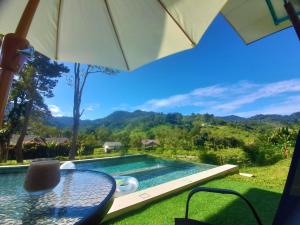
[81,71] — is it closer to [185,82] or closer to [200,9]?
[200,9]

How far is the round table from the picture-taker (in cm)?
94

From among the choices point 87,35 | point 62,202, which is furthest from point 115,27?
point 62,202

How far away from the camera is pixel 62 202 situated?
1.11 metres

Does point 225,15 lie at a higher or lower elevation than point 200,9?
higher

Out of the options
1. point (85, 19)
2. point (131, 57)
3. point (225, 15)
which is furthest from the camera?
point (225, 15)

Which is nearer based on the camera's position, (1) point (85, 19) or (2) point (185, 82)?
(1) point (85, 19)

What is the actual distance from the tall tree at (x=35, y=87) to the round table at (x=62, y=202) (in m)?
13.5

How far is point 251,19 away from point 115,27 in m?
1.45

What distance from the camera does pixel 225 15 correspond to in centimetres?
234

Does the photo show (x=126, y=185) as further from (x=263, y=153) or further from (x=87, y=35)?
(x=263, y=153)

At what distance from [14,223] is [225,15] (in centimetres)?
249

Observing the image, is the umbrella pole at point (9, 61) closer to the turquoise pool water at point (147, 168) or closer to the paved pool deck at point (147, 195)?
the paved pool deck at point (147, 195)

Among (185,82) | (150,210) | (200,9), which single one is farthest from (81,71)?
(185,82)

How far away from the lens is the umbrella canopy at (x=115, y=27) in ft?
5.16
